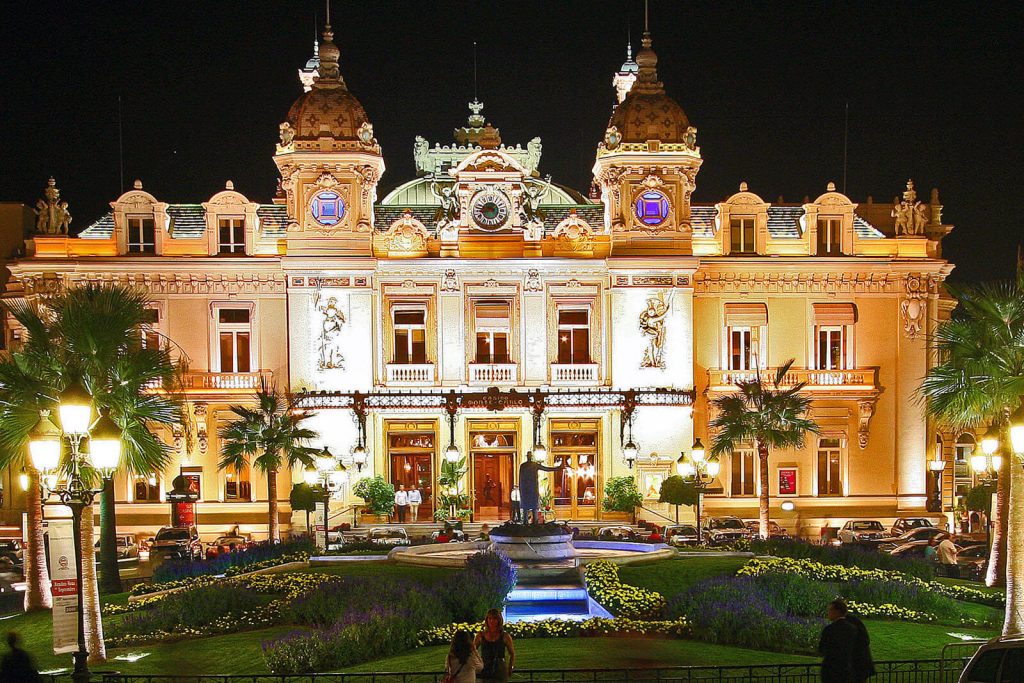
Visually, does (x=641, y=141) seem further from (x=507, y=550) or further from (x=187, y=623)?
(x=187, y=623)

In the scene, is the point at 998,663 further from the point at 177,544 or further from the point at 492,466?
the point at 492,466

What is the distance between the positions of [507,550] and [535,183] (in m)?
27.2

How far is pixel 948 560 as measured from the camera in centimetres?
3409

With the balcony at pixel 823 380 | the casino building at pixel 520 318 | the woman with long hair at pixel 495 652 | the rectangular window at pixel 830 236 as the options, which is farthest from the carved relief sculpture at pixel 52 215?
the woman with long hair at pixel 495 652

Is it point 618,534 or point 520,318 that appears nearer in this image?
point 618,534

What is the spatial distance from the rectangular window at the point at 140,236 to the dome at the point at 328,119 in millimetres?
7064

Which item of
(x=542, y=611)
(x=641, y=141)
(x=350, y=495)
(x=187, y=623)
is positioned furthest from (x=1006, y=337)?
(x=350, y=495)

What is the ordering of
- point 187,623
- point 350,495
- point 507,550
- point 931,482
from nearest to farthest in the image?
1. point 187,623
2. point 507,550
3. point 350,495
4. point 931,482

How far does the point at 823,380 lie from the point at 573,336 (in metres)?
10.6

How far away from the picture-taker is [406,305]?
162 feet

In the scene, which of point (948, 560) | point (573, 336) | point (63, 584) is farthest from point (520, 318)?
point (63, 584)

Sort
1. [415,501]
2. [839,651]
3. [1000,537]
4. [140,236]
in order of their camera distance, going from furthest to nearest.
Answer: [140,236]
[415,501]
[1000,537]
[839,651]

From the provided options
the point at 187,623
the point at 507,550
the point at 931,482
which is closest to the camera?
the point at 187,623

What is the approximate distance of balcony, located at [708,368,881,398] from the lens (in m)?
50.3
